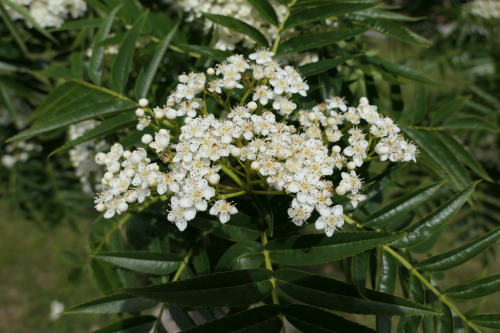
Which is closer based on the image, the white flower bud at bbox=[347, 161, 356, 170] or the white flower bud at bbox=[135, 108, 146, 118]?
the white flower bud at bbox=[347, 161, 356, 170]

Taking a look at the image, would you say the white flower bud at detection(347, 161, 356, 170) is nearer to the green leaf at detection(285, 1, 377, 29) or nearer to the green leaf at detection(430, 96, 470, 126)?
the green leaf at detection(285, 1, 377, 29)

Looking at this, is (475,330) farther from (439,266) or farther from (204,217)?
(204,217)

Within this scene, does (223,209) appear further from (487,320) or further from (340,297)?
(487,320)

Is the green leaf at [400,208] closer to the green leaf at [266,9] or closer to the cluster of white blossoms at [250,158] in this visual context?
the cluster of white blossoms at [250,158]

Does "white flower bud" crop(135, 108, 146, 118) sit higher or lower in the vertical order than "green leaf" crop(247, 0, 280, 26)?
lower

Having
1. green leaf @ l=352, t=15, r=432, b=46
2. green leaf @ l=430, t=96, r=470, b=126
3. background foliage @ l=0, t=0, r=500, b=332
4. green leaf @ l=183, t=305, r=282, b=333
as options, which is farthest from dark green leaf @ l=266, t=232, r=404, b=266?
green leaf @ l=430, t=96, r=470, b=126

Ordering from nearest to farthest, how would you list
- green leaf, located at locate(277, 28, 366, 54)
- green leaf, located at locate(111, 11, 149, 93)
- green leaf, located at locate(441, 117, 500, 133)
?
green leaf, located at locate(277, 28, 366, 54) < green leaf, located at locate(111, 11, 149, 93) < green leaf, located at locate(441, 117, 500, 133)

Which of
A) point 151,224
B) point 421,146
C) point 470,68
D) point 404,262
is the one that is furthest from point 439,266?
point 470,68
